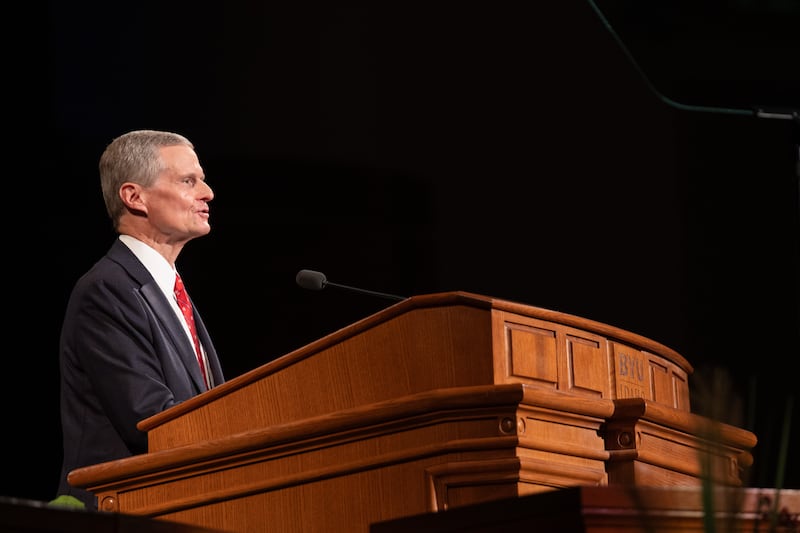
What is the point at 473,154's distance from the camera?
4.77 metres

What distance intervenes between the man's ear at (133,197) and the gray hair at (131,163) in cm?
1

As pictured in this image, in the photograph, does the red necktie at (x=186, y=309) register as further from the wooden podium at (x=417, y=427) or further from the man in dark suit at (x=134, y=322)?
the wooden podium at (x=417, y=427)

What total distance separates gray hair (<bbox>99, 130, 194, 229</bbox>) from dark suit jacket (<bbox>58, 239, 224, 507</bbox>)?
260 mm

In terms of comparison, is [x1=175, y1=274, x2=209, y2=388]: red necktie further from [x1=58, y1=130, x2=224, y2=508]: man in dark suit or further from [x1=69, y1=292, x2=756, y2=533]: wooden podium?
[x1=69, y1=292, x2=756, y2=533]: wooden podium

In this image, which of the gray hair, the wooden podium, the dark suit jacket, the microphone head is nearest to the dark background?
the gray hair

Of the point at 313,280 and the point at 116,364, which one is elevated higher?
the point at 313,280

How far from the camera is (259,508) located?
2.24m

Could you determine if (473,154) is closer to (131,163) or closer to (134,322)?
(131,163)

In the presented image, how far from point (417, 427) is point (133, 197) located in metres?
1.38

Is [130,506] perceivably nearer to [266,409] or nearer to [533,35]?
[266,409]

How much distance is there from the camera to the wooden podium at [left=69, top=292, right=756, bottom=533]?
208 centimetres

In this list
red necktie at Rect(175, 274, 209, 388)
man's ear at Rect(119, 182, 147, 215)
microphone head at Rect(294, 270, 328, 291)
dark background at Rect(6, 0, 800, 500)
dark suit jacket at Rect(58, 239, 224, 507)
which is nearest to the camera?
dark suit jacket at Rect(58, 239, 224, 507)

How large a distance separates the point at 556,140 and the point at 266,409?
2701 millimetres

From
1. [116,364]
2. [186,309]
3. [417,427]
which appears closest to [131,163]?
[186,309]
